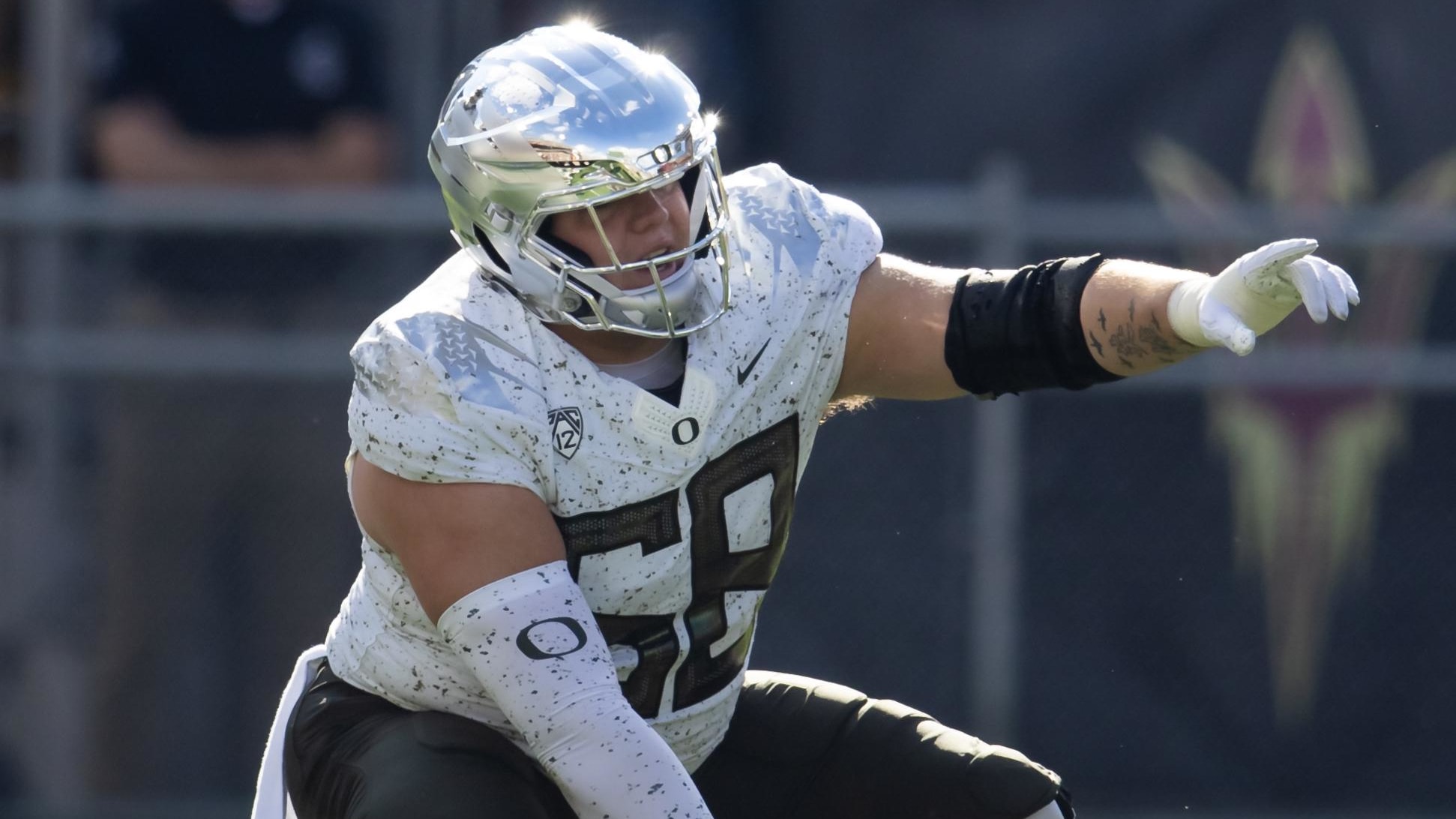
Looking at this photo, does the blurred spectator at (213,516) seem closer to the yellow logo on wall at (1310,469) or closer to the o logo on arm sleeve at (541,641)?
the yellow logo on wall at (1310,469)

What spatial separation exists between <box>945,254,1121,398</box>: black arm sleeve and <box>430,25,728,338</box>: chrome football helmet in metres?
0.35

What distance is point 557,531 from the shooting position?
8.46 ft

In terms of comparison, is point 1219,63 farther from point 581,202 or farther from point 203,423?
point 581,202

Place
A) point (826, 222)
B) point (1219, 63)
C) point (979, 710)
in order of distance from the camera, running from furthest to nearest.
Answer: point (1219, 63), point (979, 710), point (826, 222)

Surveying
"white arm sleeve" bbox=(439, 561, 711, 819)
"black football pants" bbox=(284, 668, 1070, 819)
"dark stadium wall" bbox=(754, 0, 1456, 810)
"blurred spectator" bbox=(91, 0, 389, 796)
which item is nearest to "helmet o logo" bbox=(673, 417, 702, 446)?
"white arm sleeve" bbox=(439, 561, 711, 819)

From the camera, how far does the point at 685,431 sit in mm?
2703

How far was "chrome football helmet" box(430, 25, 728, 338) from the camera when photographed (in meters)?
2.68

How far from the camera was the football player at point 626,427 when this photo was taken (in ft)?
8.29

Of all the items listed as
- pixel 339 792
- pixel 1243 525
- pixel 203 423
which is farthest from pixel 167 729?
pixel 1243 525

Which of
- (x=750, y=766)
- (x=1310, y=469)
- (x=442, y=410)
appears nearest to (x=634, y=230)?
(x=442, y=410)

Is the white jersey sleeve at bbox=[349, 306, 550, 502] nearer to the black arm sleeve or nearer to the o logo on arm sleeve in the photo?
the o logo on arm sleeve

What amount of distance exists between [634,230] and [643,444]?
0.96 ft

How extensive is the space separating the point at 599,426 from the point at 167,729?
8.48ft

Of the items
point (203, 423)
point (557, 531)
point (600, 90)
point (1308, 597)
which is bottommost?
point (1308, 597)
